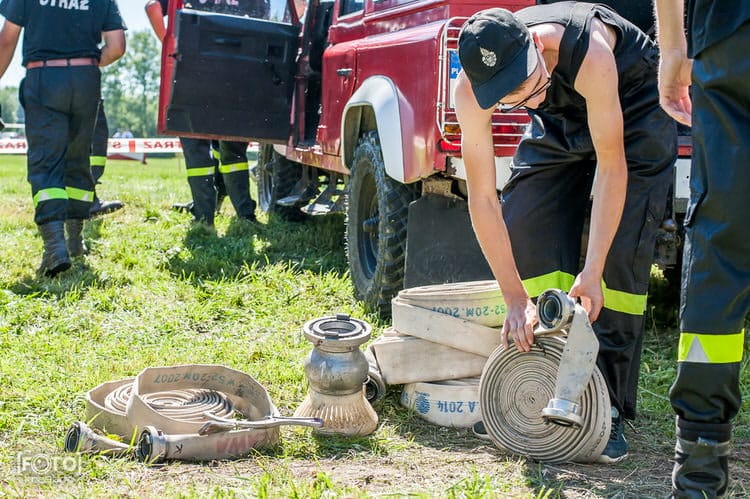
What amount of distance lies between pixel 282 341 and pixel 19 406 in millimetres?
1321

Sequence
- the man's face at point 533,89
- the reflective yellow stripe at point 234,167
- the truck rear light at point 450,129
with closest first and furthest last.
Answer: the man's face at point 533,89 → the truck rear light at point 450,129 → the reflective yellow stripe at point 234,167

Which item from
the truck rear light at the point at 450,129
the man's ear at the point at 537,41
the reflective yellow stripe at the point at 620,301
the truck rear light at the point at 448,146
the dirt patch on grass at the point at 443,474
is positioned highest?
the man's ear at the point at 537,41

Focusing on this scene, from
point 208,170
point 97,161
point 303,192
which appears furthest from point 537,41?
point 97,161

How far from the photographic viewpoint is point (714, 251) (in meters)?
2.12

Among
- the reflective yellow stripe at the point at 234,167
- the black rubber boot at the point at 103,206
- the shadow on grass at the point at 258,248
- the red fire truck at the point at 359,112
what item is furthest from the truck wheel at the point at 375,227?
the black rubber boot at the point at 103,206

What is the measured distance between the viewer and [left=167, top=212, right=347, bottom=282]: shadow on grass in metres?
5.85

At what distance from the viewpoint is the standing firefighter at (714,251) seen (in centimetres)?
208

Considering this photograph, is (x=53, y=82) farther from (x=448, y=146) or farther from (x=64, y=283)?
(x=448, y=146)

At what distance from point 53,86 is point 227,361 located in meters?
2.67

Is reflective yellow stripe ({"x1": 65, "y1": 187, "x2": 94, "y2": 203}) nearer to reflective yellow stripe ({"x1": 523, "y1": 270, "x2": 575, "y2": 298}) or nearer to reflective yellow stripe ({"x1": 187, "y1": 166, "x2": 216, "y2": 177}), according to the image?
reflective yellow stripe ({"x1": 187, "y1": 166, "x2": 216, "y2": 177})

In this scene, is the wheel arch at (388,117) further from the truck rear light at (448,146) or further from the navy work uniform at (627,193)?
the navy work uniform at (627,193)

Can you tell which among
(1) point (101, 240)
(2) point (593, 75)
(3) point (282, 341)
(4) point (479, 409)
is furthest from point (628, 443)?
(1) point (101, 240)

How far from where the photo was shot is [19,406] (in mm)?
3381

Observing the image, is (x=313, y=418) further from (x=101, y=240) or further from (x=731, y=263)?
(x=101, y=240)
